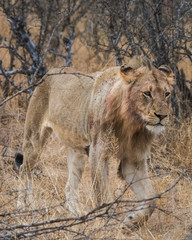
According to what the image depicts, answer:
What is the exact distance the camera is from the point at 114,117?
14.6 ft

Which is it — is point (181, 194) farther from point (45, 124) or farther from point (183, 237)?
point (45, 124)

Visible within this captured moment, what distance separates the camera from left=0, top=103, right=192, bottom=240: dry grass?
11.6 feet

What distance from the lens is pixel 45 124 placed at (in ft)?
17.8

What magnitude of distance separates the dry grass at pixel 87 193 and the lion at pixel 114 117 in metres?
0.15

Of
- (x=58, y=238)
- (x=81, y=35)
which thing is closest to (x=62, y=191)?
(x=58, y=238)

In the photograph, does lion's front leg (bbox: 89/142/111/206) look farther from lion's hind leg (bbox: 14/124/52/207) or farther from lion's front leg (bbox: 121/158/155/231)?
lion's hind leg (bbox: 14/124/52/207)

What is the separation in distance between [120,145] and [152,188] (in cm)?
43

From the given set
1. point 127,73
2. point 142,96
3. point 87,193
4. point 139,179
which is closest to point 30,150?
point 87,193

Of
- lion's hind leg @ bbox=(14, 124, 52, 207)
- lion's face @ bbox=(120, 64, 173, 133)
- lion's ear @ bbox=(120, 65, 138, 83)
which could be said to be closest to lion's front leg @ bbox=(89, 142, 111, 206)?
lion's face @ bbox=(120, 64, 173, 133)

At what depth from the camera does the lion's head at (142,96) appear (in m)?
4.13

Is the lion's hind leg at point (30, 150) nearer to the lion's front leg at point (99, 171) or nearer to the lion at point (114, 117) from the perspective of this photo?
the lion at point (114, 117)

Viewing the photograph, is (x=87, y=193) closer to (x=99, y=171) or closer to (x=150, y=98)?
(x=99, y=171)

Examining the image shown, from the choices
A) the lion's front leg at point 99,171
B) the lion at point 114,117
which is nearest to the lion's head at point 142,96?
the lion at point 114,117

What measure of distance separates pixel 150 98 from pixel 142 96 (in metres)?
0.07
